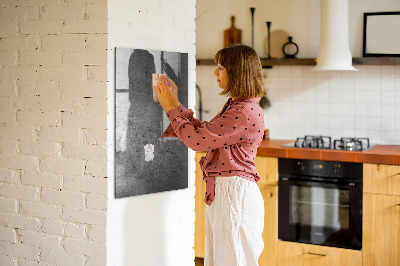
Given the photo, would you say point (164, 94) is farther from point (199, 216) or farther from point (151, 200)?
point (199, 216)

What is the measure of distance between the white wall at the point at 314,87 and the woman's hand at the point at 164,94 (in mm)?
2041

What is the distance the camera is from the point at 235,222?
2688 millimetres

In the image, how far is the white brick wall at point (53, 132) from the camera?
A: 2820mm

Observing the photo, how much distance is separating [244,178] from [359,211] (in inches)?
59.9

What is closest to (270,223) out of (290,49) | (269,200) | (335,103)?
(269,200)

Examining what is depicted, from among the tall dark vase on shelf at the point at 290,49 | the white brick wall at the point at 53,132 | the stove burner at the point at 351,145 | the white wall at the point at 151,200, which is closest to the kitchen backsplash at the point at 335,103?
the tall dark vase on shelf at the point at 290,49

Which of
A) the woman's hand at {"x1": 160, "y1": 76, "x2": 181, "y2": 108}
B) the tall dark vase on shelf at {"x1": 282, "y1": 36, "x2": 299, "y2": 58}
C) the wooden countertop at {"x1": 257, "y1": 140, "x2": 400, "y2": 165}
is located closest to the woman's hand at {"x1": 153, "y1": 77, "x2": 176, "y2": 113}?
the woman's hand at {"x1": 160, "y1": 76, "x2": 181, "y2": 108}

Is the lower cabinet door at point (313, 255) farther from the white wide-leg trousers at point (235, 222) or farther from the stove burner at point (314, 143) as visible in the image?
the white wide-leg trousers at point (235, 222)

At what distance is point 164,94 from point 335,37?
76.5 inches

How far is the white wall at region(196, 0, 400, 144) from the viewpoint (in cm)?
446

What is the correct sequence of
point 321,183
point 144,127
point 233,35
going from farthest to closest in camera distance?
point 233,35, point 321,183, point 144,127

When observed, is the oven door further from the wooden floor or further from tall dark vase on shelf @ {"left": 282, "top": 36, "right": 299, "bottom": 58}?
tall dark vase on shelf @ {"left": 282, "top": 36, "right": 299, "bottom": 58}

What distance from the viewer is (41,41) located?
2953 millimetres

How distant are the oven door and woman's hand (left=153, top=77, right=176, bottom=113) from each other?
156 centimetres
